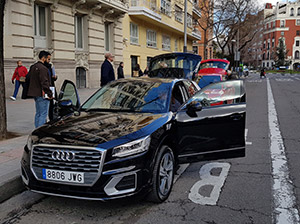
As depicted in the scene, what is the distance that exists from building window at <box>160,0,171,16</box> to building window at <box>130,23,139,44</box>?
4605mm

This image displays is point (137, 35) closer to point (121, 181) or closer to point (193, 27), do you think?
point (193, 27)

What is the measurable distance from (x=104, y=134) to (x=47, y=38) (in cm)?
1554

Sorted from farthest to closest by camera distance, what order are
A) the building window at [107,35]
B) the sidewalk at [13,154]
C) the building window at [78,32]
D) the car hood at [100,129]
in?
the building window at [107,35] < the building window at [78,32] < the sidewalk at [13,154] < the car hood at [100,129]

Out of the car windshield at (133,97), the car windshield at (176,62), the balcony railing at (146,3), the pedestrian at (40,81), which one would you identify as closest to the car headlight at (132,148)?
the car windshield at (133,97)

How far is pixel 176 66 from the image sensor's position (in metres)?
11.9

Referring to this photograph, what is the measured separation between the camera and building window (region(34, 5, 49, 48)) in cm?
1706

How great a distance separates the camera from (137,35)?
28766 millimetres

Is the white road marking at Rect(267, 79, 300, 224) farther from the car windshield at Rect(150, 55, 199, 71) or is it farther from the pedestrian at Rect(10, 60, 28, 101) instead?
the pedestrian at Rect(10, 60, 28, 101)

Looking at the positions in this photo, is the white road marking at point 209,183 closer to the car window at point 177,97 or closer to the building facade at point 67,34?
the car window at point 177,97

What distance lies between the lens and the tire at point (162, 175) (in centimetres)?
371

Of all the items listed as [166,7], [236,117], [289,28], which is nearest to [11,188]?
[236,117]

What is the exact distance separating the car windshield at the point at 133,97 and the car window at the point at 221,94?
1.65 ft

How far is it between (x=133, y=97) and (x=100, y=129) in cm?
122

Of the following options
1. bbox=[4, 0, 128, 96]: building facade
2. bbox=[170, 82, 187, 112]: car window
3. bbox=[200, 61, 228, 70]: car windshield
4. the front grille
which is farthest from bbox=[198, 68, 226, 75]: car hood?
the front grille
